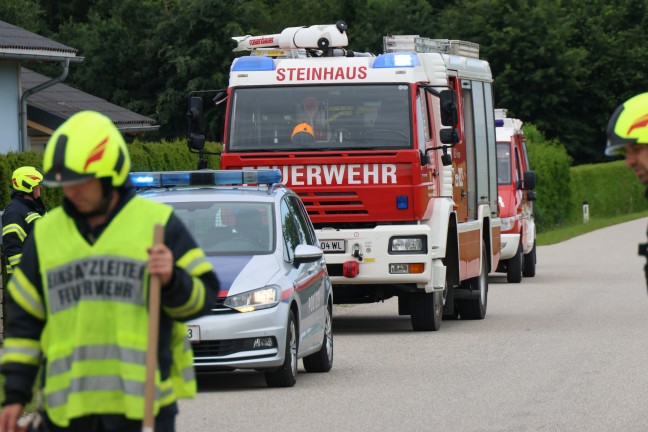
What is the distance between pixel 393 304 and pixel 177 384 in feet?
56.9

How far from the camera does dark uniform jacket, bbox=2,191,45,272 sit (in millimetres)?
13613

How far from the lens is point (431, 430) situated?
10070 mm

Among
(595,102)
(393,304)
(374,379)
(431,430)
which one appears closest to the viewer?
(431,430)

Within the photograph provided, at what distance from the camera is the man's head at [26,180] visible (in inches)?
538

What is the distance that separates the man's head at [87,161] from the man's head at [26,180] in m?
8.69

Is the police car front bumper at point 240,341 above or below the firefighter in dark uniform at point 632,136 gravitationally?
below

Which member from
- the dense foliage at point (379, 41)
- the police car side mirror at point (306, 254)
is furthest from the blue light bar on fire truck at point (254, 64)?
the dense foliage at point (379, 41)

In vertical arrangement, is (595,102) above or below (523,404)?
above

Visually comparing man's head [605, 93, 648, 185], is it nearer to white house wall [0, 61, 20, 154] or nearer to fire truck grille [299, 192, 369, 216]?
fire truck grille [299, 192, 369, 216]

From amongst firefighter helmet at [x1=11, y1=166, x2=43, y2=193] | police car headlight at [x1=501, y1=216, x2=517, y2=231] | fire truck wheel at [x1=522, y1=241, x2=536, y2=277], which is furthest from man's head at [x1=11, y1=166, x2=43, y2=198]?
fire truck wheel at [x1=522, y1=241, x2=536, y2=277]

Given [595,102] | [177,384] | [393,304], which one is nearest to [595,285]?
[393,304]

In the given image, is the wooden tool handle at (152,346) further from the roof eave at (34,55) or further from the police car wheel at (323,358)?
the roof eave at (34,55)

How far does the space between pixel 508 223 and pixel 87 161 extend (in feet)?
73.8

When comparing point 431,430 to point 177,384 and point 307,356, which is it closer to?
point 307,356
